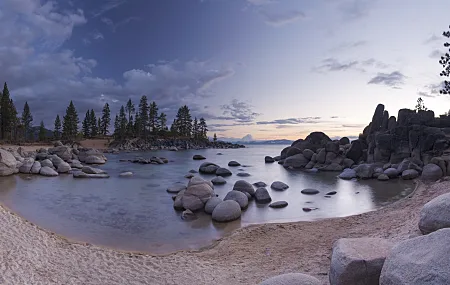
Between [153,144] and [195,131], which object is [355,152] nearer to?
[153,144]

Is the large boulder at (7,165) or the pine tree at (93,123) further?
the pine tree at (93,123)

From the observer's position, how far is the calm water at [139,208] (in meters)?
13.2

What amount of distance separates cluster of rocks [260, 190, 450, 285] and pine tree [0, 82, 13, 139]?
90.6 meters

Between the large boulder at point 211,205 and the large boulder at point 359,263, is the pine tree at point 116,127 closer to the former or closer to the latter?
the large boulder at point 211,205

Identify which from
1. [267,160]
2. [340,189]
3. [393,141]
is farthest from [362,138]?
[340,189]

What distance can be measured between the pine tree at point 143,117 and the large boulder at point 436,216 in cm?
10580

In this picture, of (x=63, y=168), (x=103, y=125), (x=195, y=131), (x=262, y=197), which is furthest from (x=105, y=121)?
(x=262, y=197)

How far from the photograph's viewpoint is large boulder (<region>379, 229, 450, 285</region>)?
156 inches

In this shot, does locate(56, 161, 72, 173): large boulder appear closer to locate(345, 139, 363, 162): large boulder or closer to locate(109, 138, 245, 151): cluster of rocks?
locate(345, 139, 363, 162): large boulder

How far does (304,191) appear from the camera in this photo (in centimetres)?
2417

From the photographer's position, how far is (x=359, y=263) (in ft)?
18.1

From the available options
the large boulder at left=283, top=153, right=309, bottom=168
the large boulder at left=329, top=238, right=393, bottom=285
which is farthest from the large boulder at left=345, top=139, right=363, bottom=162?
the large boulder at left=329, top=238, right=393, bottom=285

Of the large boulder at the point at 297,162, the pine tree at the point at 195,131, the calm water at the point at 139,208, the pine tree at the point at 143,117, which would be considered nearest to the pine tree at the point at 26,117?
the pine tree at the point at 143,117

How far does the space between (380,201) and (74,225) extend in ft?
63.2
